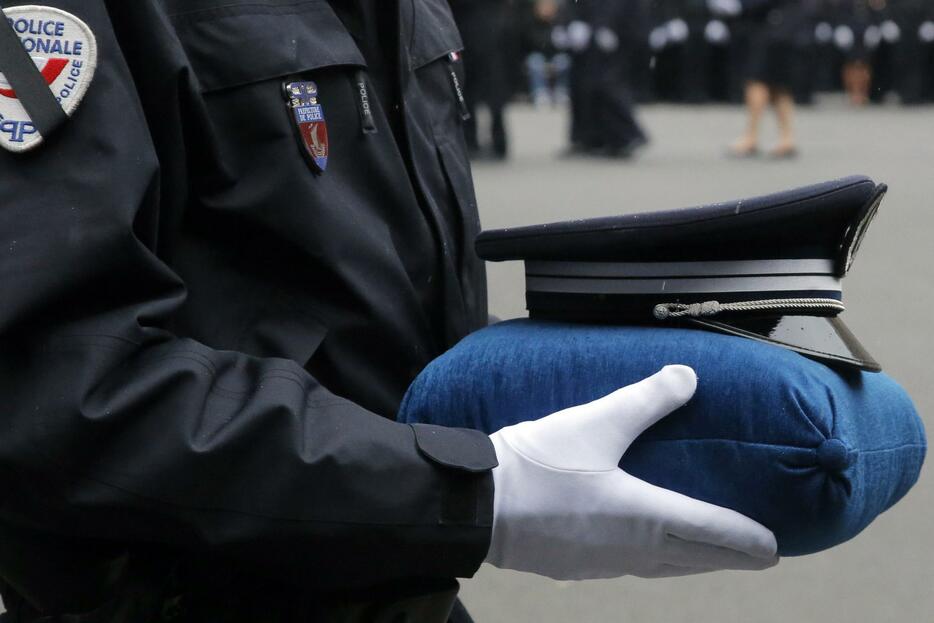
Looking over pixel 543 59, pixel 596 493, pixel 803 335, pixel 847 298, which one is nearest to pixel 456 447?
pixel 596 493

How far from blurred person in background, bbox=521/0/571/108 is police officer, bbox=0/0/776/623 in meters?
18.9

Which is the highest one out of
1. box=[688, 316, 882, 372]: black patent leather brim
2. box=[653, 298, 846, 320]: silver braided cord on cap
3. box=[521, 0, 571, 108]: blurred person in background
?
box=[653, 298, 846, 320]: silver braided cord on cap

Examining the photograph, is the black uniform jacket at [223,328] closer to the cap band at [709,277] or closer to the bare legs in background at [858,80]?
the cap band at [709,277]

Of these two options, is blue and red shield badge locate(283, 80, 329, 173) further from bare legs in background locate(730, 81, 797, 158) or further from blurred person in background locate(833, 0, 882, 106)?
blurred person in background locate(833, 0, 882, 106)

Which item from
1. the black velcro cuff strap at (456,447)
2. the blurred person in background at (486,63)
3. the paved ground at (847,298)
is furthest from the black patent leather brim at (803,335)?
the blurred person in background at (486,63)

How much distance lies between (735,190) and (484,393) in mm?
7668

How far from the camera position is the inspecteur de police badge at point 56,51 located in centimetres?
109

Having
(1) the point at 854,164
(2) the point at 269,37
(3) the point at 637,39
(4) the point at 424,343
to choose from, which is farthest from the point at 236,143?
(3) the point at 637,39

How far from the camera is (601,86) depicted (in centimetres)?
1148

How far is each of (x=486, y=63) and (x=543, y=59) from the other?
1085 centimetres

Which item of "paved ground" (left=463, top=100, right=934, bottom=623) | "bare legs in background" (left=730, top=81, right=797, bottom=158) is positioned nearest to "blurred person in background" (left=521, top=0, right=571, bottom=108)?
"paved ground" (left=463, top=100, right=934, bottom=623)

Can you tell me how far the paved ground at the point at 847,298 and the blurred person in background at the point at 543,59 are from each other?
19.9 feet

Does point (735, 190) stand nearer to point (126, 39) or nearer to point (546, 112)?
point (126, 39)

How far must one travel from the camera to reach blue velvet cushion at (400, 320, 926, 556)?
1.21 metres
